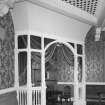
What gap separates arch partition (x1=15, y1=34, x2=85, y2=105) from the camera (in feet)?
16.5

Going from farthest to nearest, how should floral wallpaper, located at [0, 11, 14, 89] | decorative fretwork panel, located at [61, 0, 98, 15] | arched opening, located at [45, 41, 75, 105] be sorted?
arched opening, located at [45, 41, 75, 105], decorative fretwork panel, located at [61, 0, 98, 15], floral wallpaper, located at [0, 11, 14, 89]

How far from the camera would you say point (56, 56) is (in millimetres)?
8164

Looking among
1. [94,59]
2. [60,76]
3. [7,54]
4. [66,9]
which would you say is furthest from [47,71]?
[66,9]

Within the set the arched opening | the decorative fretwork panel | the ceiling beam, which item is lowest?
the arched opening

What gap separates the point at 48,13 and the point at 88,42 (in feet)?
11.0

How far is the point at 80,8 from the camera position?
524 centimetres

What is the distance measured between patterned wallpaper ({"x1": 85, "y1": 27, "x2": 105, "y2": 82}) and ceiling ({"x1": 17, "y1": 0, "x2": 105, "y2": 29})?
1.99 metres

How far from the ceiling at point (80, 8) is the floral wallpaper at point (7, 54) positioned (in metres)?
0.89

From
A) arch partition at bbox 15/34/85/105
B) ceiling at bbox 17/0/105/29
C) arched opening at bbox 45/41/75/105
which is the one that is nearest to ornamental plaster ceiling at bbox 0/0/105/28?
ceiling at bbox 17/0/105/29

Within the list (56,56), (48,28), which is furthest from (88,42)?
(48,28)

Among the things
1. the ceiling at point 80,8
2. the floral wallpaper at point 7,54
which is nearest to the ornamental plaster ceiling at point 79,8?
the ceiling at point 80,8

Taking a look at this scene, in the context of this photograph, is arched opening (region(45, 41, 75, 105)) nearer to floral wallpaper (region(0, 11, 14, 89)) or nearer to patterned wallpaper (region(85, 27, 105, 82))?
patterned wallpaper (region(85, 27, 105, 82))

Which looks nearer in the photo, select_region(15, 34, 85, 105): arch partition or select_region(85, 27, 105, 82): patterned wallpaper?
select_region(15, 34, 85, 105): arch partition

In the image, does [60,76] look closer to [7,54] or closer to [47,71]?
[47,71]
